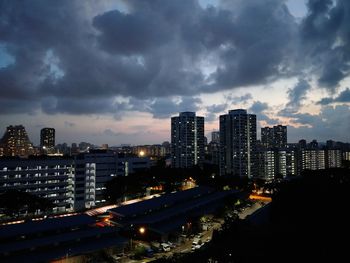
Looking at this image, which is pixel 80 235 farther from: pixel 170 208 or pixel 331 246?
pixel 331 246

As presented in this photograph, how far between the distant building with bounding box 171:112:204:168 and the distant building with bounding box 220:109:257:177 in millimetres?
7223

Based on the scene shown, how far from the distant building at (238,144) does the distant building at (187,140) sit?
7.22 m

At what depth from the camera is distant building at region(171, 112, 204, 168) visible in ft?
244

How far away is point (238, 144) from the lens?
66.8 m

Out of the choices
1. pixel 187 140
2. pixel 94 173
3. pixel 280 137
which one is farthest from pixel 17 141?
pixel 280 137

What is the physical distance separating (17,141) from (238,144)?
296ft

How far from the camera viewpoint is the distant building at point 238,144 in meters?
65.9

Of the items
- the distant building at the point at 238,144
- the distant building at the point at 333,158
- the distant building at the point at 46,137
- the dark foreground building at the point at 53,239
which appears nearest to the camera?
the dark foreground building at the point at 53,239

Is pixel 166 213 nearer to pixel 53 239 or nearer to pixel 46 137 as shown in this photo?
pixel 53 239

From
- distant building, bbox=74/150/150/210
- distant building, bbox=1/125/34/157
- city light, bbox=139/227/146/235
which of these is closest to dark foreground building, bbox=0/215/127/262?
city light, bbox=139/227/146/235

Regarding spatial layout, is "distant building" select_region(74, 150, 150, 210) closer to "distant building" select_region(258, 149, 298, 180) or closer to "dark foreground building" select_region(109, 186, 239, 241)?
"dark foreground building" select_region(109, 186, 239, 241)

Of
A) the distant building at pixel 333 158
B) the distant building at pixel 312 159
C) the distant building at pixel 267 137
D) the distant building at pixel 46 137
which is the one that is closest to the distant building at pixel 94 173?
the distant building at pixel 312 159

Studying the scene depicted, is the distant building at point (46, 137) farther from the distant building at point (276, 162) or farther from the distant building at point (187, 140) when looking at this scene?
the distant building at point (276, 162)

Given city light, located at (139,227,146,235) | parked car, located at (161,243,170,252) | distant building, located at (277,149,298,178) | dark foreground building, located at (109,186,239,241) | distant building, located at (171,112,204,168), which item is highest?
distant building, located at (171,112,204,168)
